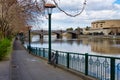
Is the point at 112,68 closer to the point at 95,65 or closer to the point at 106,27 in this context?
the point at 95,65

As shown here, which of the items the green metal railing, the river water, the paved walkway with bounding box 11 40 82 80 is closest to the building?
the river water

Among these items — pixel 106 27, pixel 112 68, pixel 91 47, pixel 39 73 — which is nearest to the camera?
pixel 112 68

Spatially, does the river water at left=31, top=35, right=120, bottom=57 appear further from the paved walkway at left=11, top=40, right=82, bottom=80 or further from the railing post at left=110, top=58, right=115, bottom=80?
the railing post at left=110, top=58, right=115, bottom=80

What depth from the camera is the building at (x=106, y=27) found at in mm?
154875

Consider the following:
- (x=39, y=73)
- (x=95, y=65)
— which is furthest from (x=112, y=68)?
(x=39, y=73)

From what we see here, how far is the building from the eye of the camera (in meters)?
155

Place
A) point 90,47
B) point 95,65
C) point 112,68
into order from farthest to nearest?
point 90,47, point 95,65, point 112,68

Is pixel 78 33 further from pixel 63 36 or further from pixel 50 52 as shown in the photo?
pixel 50 52

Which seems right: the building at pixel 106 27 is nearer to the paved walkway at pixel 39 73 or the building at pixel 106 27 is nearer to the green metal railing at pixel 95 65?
the paved walkway at pixel 39 73

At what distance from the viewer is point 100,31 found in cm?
16088

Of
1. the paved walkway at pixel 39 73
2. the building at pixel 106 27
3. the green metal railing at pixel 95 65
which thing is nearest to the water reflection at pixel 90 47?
the paved walkway at pixel 39 73

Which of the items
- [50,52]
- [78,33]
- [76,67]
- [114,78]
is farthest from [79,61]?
[78,33]

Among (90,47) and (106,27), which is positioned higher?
(106,27)

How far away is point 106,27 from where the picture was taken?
162m
